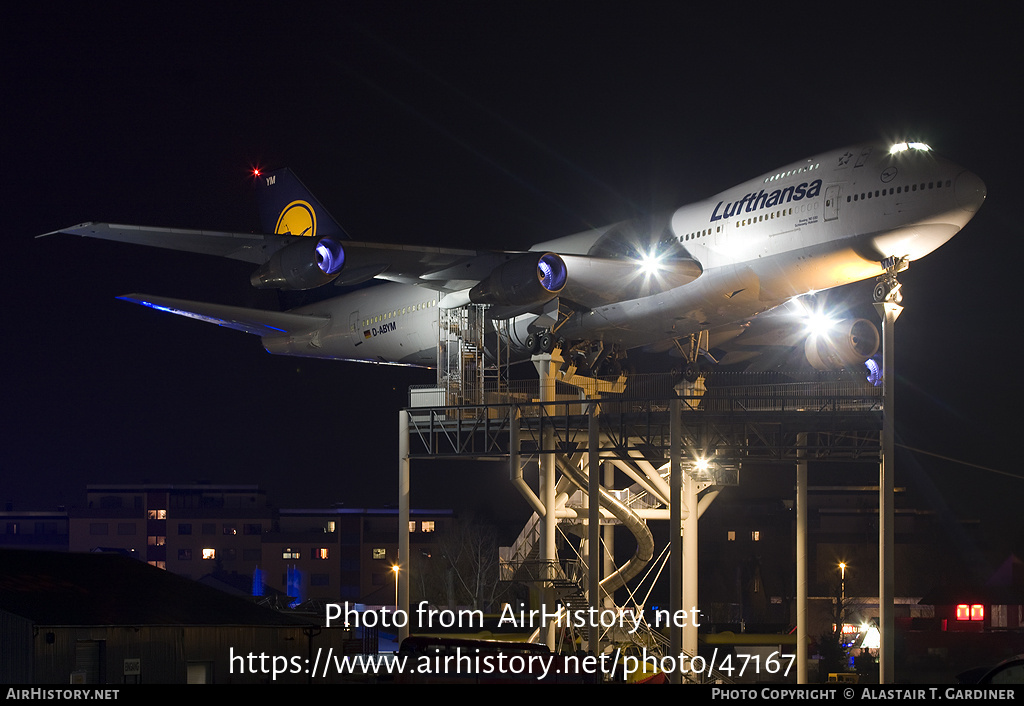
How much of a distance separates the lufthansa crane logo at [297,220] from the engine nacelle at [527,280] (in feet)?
59.2

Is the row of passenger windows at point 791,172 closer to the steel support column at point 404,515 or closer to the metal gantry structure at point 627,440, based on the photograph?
the metal gantry structure at point 627,440

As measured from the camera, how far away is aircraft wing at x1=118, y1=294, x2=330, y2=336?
4700 centimetres

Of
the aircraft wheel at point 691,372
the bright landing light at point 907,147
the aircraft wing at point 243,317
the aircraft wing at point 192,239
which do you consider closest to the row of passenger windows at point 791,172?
the bright landing light at point 907,147

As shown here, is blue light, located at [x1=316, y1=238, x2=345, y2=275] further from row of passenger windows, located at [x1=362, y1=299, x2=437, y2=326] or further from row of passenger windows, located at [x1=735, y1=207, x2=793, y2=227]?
row of passenger windows, located at [x1=735, y1=207, x2=793, y2=227]

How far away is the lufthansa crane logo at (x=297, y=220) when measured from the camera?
5591cm

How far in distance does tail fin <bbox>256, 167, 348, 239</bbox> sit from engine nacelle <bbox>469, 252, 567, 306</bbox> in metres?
16.4

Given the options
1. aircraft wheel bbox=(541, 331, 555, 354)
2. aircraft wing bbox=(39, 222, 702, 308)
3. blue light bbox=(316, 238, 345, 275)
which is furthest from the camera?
aircraft wheel bbox=(541, 331, 555, 354)

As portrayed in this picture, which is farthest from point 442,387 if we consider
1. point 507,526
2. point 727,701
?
point 507,526

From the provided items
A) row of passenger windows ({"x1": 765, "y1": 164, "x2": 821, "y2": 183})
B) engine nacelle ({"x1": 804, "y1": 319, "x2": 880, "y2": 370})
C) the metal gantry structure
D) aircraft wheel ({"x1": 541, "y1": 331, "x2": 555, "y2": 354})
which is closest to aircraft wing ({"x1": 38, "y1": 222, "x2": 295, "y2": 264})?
the metal gantry structure

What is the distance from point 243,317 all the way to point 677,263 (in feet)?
65.1

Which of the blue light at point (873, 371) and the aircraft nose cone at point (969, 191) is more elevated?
the aircraft nose cone at point (969, 191)

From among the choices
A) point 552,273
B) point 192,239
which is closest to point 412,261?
point 552,273

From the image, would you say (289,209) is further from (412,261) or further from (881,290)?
(881,290)

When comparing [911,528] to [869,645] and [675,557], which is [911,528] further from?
[675,557]
